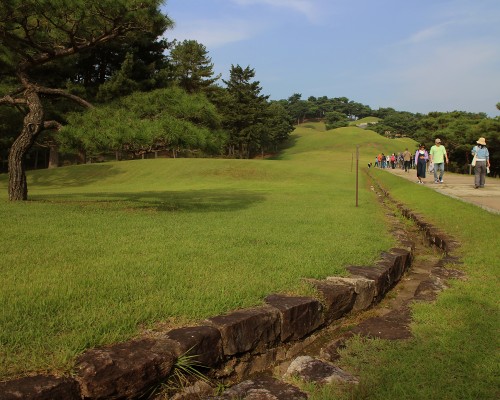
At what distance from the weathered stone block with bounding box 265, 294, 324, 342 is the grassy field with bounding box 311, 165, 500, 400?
482mm

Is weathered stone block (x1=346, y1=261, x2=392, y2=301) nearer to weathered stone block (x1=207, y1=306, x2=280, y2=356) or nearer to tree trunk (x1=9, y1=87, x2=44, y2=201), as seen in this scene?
weathered stone block (x1=207, y1=306, x2=280, y2=356)

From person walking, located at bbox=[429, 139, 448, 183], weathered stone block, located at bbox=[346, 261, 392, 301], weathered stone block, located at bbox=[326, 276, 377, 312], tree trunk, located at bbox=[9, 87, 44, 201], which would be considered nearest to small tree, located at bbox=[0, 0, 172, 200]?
tree trunk, located at bbox=[9, 87, 44, 201]

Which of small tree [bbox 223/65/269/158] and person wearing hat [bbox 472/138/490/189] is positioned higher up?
small tree [bbox 223/65/269/158]

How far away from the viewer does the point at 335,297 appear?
3.74m

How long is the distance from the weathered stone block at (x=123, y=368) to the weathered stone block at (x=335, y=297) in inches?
64.5

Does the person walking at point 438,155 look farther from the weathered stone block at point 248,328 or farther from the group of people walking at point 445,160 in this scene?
the weathered stone block at point 248,328

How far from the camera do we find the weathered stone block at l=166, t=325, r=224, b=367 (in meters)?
2.61

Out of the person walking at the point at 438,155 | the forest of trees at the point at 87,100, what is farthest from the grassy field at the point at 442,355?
the person walking at the point at 438,155

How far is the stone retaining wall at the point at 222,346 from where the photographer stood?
2189mm

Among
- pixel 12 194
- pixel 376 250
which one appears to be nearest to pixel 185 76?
pixel 12 194

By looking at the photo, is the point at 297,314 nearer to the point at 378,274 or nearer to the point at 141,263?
the point at 378,274

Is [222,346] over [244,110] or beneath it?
beneath

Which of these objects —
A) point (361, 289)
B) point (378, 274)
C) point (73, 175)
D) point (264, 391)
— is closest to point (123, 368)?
point (264, 391)

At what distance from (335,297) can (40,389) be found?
248cm
